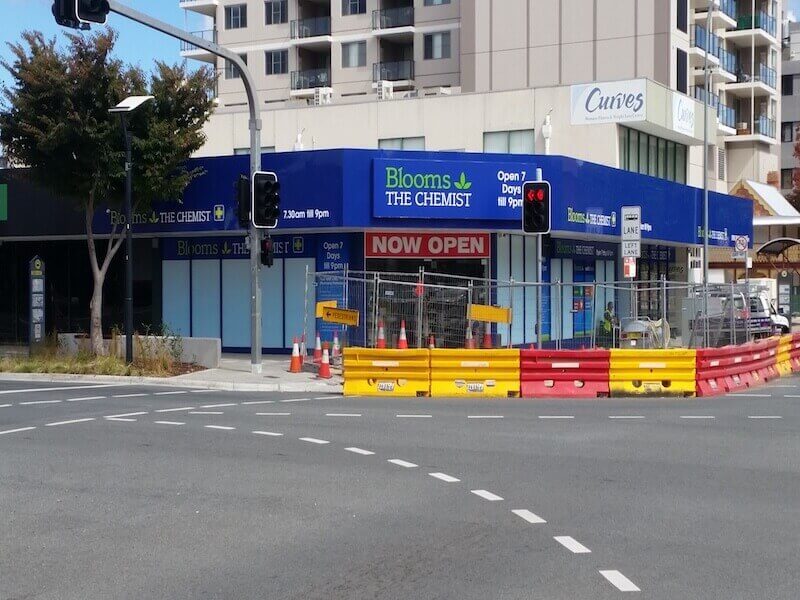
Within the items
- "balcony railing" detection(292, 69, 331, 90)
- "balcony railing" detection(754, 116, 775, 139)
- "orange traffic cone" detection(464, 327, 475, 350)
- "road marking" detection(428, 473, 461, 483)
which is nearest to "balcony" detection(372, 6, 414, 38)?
"balcony railing" detection(292, 69, 331, 90)

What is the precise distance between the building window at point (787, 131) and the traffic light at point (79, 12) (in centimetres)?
7121

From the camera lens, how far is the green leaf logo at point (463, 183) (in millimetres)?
29297

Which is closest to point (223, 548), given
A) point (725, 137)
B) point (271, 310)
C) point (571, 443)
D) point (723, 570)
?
point (723, 570)

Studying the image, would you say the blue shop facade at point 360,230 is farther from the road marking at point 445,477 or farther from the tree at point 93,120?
the road marking at point 445,477

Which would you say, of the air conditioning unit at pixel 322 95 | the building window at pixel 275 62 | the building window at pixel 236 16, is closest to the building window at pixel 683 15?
the air conditioning unit at pixel 322 95

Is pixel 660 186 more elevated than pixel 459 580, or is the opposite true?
pixel 660 186

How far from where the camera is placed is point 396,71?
61156 millimetres

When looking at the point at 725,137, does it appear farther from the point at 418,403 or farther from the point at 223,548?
the point at 223,548

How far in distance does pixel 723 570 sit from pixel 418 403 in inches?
471

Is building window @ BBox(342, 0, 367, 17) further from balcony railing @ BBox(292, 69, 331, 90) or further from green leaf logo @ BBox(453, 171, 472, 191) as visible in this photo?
green leaf logo @ BBox(453, 171, 472, 191)

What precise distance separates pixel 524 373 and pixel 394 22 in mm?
43490

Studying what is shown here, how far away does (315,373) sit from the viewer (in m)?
25.0

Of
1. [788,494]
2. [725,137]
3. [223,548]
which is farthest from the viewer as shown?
[725,137]

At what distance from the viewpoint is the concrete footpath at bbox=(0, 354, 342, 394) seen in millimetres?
22562
